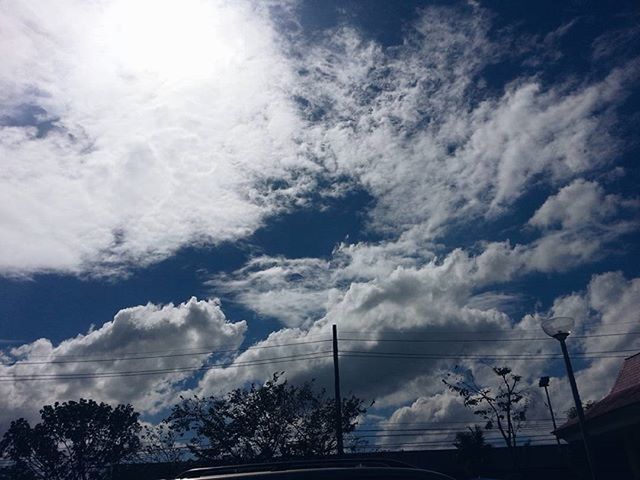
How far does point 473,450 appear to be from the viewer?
1202 inches

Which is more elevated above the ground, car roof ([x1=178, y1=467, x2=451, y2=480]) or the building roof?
the building roof

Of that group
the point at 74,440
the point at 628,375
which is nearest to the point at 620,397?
the point at 628,375

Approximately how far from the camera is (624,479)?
17344 millimetres

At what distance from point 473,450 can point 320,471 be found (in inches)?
1226

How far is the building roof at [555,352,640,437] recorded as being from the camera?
1429 cm

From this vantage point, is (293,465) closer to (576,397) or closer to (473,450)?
(576,397)

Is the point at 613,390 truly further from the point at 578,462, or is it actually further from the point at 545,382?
the point at 545,382

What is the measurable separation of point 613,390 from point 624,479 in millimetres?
3092

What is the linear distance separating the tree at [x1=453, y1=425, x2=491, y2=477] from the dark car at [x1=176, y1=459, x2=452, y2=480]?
3030 cm

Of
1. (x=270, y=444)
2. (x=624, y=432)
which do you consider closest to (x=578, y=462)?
(x=624, y=432)

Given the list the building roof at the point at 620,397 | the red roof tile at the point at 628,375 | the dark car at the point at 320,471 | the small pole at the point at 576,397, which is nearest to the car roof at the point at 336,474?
the dark car at the point at 320,471

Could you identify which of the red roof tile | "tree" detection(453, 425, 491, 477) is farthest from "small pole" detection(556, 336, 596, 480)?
"tree" detection(453, 425, 491, 477)

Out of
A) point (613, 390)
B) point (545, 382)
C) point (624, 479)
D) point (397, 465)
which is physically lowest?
point (624, 479)

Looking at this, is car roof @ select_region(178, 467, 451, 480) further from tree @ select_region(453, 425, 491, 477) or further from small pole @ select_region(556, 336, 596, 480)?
tree @ select_region(453, 425, 491, 477)
